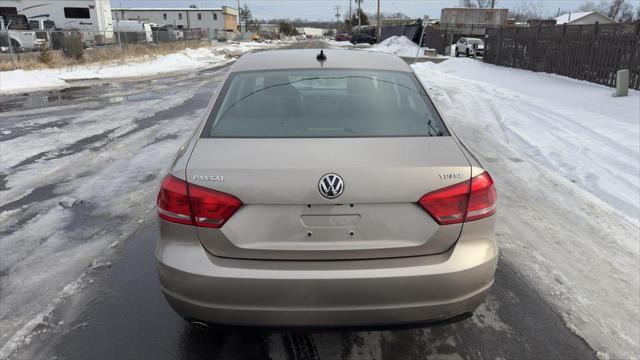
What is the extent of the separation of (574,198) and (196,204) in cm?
477

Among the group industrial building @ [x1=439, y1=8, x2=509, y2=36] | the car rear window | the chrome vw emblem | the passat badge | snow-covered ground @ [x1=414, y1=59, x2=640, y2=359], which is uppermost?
industrial building @ [x1=439, y1=8, x2=509, y2=36]

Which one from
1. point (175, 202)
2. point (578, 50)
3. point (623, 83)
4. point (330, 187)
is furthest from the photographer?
point (578, 50)

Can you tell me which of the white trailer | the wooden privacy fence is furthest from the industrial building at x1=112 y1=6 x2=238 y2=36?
the wooden privacy fence

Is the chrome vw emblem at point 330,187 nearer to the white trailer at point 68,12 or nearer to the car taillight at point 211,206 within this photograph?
the car taillight at point 211,206

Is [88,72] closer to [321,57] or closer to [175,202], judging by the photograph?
[321,57]

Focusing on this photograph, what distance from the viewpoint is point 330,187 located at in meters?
2.28

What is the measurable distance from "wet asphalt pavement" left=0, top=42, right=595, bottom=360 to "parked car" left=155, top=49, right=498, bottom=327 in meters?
0.24

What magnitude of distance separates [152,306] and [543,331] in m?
2.62

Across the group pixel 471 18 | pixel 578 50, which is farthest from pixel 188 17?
pixel 578 50

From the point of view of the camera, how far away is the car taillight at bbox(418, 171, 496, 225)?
2.36 m

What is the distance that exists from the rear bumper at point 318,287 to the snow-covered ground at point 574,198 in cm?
128

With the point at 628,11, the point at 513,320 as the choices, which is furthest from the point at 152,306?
the point at 628,11

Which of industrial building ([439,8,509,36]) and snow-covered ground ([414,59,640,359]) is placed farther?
industrial building ([439,8,509,36])

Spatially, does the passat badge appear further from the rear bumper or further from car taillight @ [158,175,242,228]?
the rear bumper
